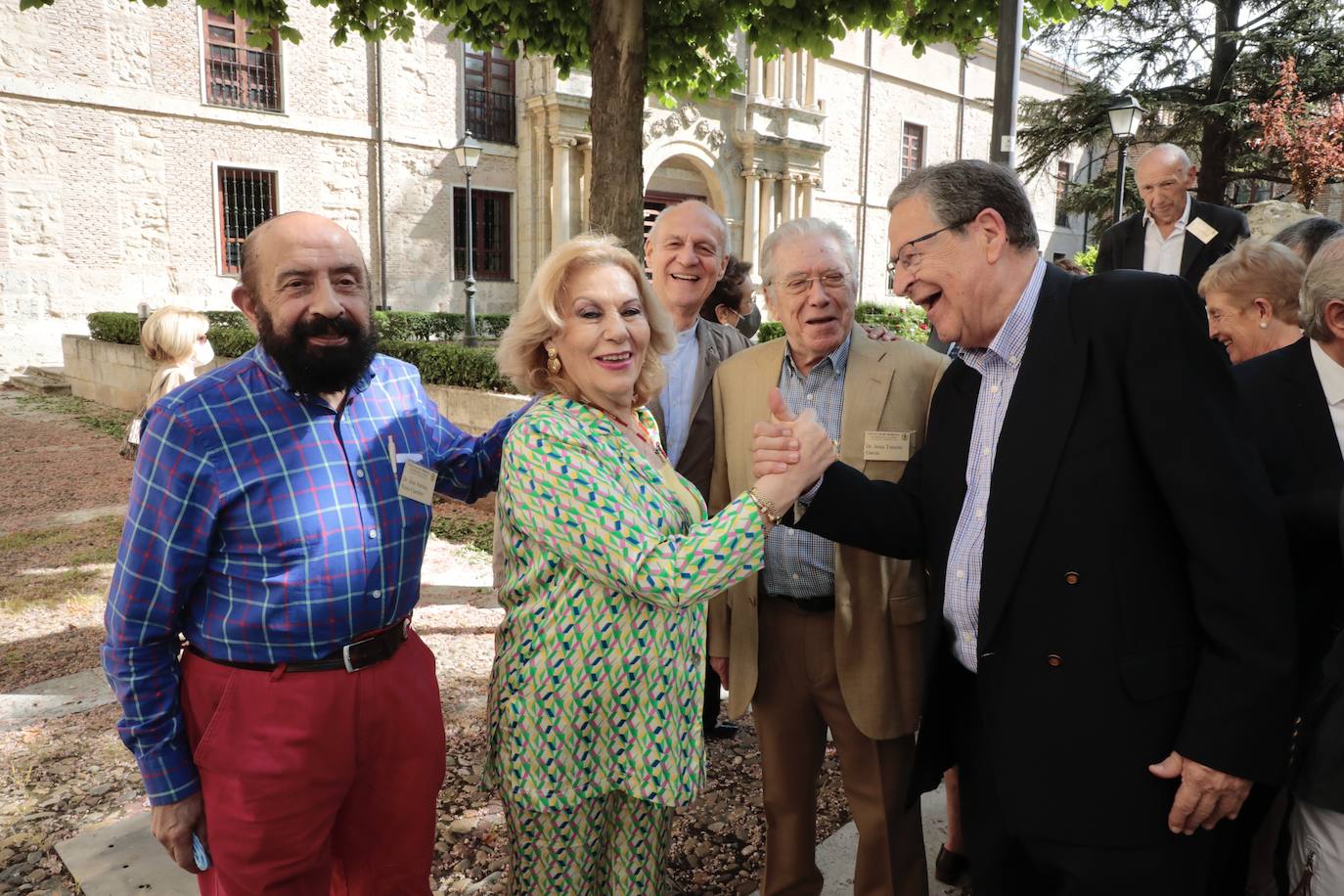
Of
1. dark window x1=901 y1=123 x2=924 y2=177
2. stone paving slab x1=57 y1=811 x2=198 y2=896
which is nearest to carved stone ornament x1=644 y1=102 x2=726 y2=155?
dark window x1=901 y1=123 x2=924 y2=177

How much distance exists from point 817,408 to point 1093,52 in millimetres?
22789

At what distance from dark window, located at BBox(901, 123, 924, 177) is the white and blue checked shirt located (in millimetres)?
29263

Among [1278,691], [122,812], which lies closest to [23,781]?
[122,812]

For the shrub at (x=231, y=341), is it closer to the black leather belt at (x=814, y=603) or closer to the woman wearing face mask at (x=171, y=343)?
the woman wearing face mask at (x=171, y=343)

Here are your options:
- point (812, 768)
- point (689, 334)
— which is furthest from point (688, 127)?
point (812, 768)

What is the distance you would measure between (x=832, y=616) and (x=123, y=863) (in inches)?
103

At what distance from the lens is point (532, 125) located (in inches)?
826

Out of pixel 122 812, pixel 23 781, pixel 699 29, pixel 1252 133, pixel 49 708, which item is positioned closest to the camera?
pixel 122 812

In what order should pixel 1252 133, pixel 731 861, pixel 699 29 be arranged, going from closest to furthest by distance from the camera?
pixel 731 861
pixel 699 29
pixel 1252 133

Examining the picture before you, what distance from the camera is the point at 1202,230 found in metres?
5.23

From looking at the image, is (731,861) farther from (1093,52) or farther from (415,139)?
(1093,52)

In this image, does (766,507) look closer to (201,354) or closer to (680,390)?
(680,390)

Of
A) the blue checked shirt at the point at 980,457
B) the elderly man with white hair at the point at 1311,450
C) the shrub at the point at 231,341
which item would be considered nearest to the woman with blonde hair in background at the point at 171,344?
the blue checked shirt at the point at 980,457

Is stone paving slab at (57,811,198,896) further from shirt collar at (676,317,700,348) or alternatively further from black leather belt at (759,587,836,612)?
shirt collar at (676,317,700,348)
